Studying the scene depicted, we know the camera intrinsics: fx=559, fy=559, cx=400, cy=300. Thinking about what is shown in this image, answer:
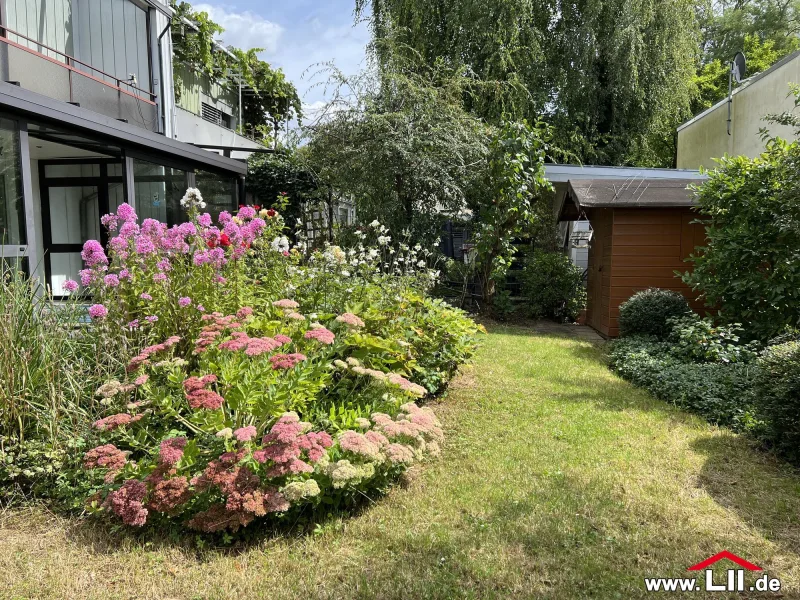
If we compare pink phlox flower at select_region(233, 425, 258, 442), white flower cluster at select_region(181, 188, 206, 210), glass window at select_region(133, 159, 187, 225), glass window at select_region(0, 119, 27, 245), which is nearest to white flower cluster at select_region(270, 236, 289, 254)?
white flower cluster at select_region(181, 188, 206, 210)

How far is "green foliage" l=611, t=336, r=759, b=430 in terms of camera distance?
479cm

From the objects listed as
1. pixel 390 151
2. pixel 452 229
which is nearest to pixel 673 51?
pixel 452 229

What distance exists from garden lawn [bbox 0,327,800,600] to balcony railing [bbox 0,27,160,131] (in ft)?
23.3

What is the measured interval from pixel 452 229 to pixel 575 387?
6796 mm

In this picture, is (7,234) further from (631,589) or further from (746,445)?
(746,445)

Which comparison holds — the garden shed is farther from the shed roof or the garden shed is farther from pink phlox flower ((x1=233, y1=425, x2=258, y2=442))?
pink phlox flower ((x1=233, y1=425, x2=258, y2=442))

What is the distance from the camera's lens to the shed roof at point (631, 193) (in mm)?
8852

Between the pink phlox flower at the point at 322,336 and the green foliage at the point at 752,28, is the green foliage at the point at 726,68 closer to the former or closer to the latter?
the green foliage at the point at 752,28

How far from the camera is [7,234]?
5801 mm

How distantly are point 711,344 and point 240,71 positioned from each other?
15.5m

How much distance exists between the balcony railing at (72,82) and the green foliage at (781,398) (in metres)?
8.84

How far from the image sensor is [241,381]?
10.5ft

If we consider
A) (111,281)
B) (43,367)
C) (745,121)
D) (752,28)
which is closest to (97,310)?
(111,281)

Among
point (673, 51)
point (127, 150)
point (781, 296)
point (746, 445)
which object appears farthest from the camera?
point (673, 51)
